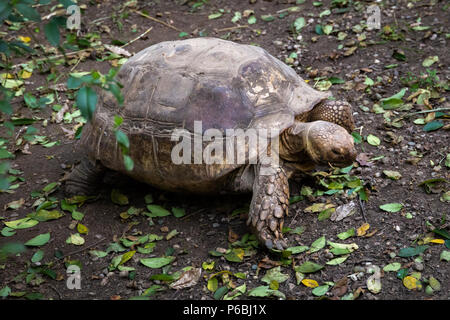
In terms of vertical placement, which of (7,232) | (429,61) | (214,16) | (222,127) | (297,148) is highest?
(222,127)

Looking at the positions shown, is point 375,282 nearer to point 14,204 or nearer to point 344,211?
point 344,211

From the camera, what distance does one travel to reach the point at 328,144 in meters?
3.79

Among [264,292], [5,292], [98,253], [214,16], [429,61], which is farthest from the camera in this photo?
[214,16]

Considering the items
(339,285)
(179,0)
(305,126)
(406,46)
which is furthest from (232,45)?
(179,0)

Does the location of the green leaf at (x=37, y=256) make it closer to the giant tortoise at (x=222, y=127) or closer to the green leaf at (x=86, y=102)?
the giant tortoise at (x=222, y=127)

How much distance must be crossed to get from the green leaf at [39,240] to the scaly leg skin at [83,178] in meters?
0.61

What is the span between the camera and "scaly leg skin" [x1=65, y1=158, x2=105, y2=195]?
455 centimetres

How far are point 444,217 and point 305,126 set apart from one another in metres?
1.25

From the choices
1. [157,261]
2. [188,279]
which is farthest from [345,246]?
[157,261]

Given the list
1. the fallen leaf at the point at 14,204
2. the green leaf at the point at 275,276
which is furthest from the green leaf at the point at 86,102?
the fallen leaf at the point at 14,204

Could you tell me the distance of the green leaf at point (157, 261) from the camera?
3730 mm

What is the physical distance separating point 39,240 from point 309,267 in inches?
86.3

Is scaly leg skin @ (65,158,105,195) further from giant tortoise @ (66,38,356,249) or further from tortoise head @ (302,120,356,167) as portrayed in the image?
tortoise head @ (302,120,356,167)
